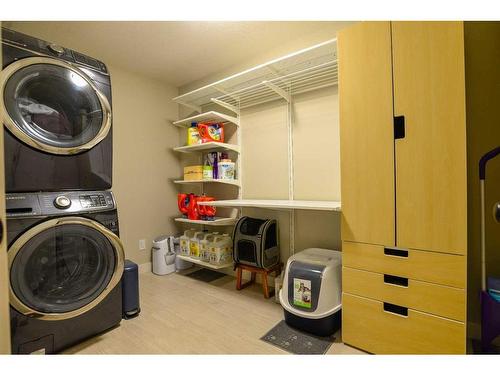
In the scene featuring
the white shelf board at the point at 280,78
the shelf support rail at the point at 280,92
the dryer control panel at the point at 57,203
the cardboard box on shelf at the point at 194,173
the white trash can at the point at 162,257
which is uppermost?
the white shelf board at the point at 280,78

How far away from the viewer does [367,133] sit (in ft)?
4.43

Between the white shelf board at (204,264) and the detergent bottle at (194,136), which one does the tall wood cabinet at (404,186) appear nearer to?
the white shelf board at (204,264)

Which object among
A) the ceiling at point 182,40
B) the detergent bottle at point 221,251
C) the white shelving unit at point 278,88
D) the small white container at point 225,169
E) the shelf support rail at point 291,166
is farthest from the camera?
the small white container at point 225,169

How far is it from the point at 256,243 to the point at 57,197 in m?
1.36

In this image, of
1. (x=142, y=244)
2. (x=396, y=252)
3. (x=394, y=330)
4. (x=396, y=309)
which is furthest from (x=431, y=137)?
(x=142, y=244)

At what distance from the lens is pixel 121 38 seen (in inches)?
80.1

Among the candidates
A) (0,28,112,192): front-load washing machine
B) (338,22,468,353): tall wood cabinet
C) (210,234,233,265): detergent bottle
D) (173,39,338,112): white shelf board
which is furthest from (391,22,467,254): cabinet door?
(0,28,112,192): front-load washing machine

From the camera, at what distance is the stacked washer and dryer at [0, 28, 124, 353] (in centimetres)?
121

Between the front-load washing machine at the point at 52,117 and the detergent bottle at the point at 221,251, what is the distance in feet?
3.62

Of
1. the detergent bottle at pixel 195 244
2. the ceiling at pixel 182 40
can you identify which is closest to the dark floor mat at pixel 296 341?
the detergent bottle at pixel 195 244

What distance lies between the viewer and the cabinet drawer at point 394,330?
3.76ft

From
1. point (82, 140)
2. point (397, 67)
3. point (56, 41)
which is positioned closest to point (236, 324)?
point (82, 140)

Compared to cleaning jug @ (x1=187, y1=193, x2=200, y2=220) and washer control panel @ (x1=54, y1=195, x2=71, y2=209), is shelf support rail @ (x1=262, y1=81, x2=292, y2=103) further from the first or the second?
washer control panel @ (x1=54, y1=195, x2=71, y2=209)
